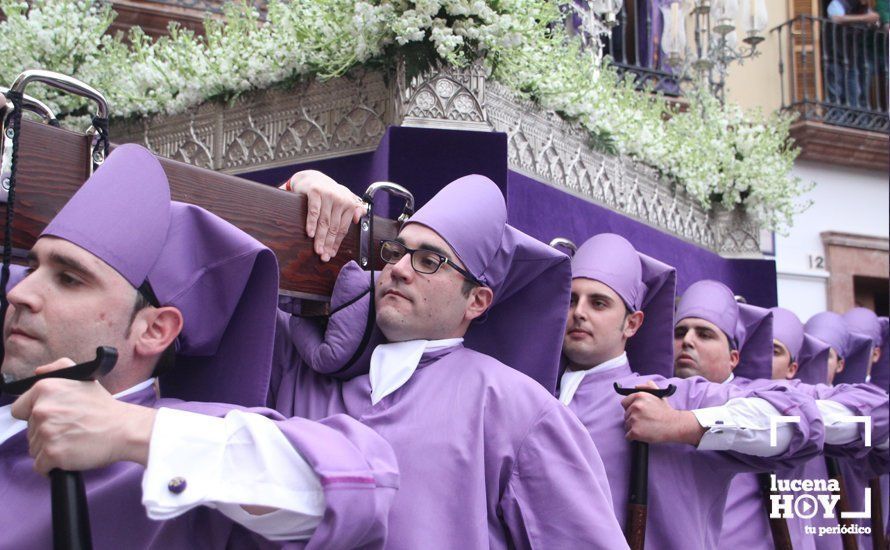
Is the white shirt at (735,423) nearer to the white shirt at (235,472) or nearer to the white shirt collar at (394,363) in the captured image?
the white shirt collar at (394,363)

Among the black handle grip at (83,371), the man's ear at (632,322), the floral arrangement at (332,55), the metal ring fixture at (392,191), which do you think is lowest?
the black handle grip at (83,371)

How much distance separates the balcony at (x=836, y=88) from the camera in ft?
40.7

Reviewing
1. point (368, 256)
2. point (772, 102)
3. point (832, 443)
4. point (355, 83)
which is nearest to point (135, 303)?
point (368, 256)

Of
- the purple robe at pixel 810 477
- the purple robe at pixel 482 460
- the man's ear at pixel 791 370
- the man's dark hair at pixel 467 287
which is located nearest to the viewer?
the purple robe at pixel 482 460

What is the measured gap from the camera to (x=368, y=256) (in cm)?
289

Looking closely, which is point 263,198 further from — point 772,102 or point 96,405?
point 772,102

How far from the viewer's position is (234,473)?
1.80m

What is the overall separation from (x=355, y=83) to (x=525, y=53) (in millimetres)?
597

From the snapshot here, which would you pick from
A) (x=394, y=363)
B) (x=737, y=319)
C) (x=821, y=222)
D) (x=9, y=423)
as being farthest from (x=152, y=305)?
(x=821, y=222)

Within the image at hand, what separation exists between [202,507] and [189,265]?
1.44 feet

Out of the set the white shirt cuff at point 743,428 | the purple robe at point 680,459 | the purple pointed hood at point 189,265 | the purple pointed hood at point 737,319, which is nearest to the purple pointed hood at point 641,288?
the purple robe at point 680,459

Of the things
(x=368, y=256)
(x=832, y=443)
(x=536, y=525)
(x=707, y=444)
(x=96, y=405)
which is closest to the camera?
(x=96, y=405)

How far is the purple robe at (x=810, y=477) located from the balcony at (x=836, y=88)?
22.7ft

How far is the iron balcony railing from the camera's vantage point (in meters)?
12.8
